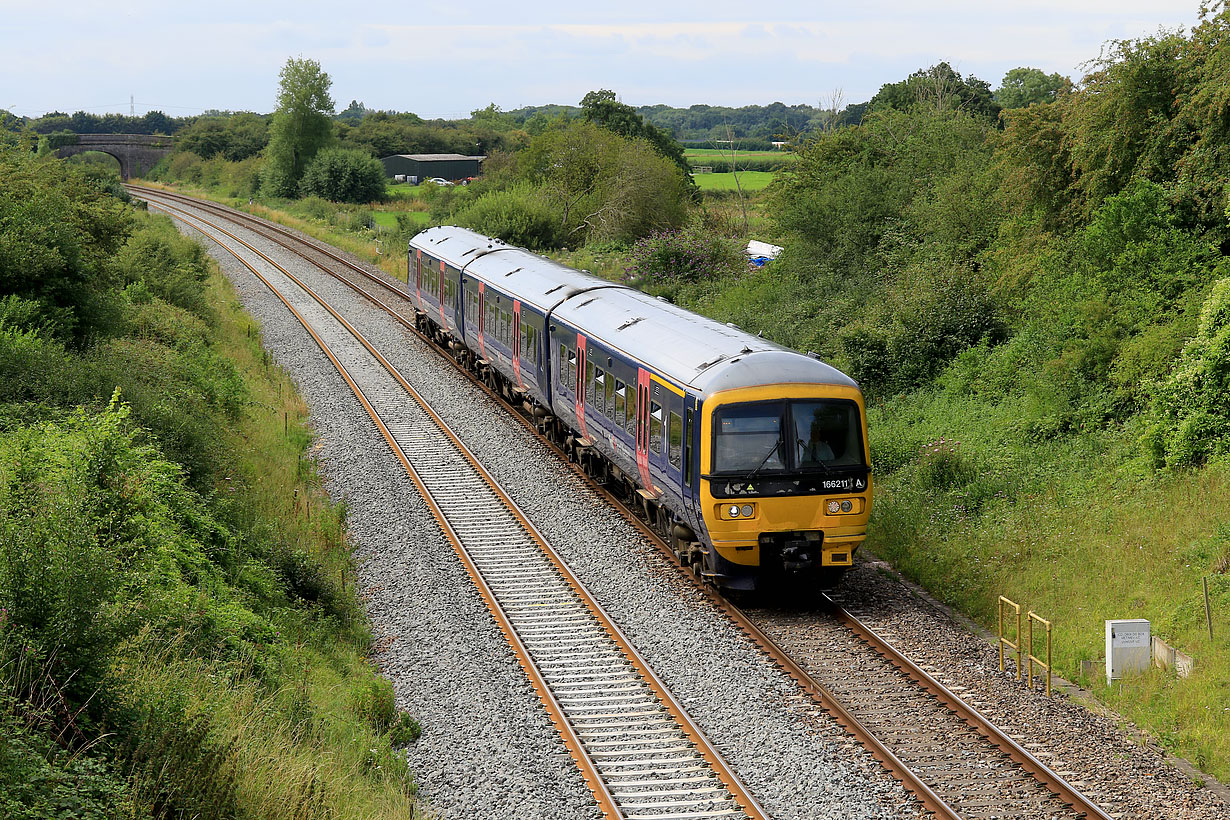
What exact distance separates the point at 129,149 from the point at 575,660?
110m

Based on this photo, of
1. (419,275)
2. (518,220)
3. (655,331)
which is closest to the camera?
(655,331)

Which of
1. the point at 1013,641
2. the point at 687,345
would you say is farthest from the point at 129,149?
the point at 1013,641

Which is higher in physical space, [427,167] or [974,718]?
[427,167]

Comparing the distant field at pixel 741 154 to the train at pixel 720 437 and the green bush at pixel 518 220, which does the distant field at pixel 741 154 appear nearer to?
the green bush at pixel 518 220

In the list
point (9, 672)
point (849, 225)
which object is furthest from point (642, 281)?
point (9, 672)

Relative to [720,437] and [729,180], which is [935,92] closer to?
[729,180]

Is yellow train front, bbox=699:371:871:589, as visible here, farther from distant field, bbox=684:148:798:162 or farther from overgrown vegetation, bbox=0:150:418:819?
distant field, bbox=684:148:798:162

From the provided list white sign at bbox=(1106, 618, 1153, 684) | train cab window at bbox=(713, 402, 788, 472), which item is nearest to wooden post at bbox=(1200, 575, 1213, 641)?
white sign at bbox=(1106, 618, 1153, 684)

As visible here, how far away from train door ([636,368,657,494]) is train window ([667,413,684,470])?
95cm

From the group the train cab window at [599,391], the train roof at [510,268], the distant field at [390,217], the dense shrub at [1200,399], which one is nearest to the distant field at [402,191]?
the distant field at [390,217]

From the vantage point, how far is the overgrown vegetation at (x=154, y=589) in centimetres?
693

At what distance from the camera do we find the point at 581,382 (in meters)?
18.0

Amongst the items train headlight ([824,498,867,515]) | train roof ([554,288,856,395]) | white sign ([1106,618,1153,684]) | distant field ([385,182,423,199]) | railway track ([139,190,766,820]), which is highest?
distant field ([385,182,423,199])

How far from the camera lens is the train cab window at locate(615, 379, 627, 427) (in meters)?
15.8
